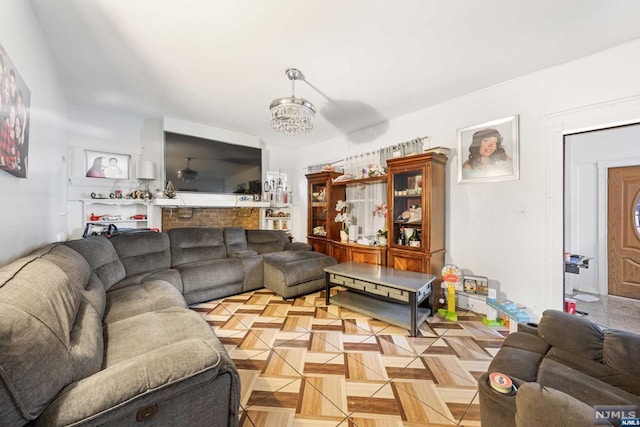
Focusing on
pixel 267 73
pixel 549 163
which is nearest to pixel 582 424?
pixel 549 163

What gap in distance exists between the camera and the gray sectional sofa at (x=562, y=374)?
0.82 m

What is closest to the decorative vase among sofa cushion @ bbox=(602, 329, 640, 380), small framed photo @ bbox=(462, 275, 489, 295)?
small framed photo @ bbox=(462, 275, 489, 295)

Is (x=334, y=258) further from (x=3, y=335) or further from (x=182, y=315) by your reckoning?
(x=3, y=335)

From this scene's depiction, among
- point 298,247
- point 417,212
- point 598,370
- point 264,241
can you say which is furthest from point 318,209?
point 598,370

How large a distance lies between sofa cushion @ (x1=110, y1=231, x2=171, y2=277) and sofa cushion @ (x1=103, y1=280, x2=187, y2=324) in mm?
575

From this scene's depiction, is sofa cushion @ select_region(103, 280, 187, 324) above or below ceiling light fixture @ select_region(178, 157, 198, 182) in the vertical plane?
below

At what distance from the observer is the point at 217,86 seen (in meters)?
2.73

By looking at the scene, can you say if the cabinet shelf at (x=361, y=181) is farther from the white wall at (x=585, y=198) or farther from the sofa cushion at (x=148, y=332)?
Answer: the sofa cushion at (x=148, y=332)

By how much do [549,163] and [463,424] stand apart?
237cm

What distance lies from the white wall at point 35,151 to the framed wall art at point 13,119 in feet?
0.28

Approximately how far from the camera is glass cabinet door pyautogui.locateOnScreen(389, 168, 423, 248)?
9.87 ft

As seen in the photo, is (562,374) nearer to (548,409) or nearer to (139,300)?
(548,409)

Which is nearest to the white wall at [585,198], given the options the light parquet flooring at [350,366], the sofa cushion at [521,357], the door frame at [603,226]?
the door frame at [603,226]

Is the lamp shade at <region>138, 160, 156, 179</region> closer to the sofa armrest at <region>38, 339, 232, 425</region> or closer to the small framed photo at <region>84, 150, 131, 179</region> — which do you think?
the small framed photo at <region>84, 150, 131, 179</region>
